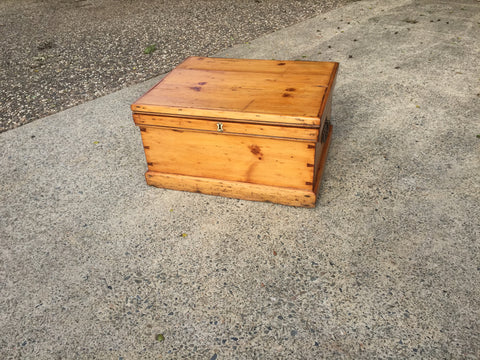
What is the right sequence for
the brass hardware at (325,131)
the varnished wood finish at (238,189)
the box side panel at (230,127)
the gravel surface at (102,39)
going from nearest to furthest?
the box side panel at (230,127) → the varnished wood finish at (238,189) → the brass hardware at (325,131) → the gravel surface at (102,39)

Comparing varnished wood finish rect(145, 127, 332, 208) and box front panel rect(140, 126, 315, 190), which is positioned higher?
box front panel rect(140, 126, 315, 190)

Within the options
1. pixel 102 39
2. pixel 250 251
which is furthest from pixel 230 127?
pixel 102 39

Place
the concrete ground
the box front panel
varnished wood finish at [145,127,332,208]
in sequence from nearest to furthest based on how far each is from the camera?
the concrete ground, the box front panel, varnished wood finish at [145,127,332,208]

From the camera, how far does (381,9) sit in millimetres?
6434

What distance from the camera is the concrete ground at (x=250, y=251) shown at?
1816 millimetres

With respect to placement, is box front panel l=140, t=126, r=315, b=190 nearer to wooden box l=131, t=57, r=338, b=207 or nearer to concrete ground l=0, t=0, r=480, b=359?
wooden box l=131, t=57, r=338, b=207

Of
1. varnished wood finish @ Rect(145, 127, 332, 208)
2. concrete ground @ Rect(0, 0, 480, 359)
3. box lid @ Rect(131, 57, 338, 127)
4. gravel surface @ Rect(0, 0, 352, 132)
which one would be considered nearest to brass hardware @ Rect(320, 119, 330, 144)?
varnished wood finish @ Rect(145, 127, 332, 208)

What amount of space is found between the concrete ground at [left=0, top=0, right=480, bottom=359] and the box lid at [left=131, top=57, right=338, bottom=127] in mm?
621

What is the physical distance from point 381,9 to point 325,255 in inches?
217

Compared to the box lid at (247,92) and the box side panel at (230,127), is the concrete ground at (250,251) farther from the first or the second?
the box lid at (247,92)

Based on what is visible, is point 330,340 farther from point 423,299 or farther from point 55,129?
point 55,129

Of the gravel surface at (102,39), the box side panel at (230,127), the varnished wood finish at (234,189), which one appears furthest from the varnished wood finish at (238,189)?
the gravel surface at (102,39)

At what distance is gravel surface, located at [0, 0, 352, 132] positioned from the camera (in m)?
4.34

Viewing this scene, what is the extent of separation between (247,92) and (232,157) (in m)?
0.40
